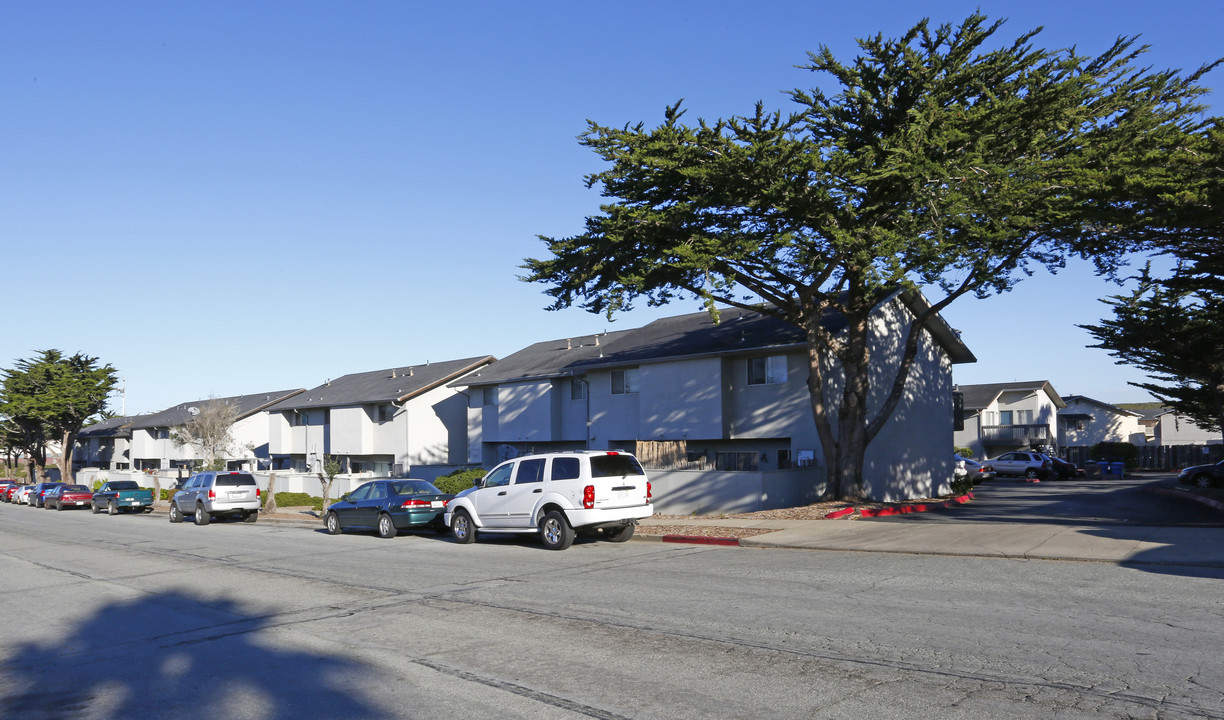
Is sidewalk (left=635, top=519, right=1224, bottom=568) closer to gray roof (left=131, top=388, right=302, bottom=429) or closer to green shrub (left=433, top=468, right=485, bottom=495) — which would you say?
green shrub (left=433, top=468, right=485, bottom=495)

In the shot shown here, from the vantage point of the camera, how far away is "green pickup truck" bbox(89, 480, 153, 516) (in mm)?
40281

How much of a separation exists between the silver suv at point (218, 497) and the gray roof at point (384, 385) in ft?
46.5

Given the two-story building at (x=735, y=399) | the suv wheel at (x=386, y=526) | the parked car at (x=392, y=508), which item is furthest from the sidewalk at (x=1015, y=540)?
the two-story building at (x=735, y=399)

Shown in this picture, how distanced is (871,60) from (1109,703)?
723 inches

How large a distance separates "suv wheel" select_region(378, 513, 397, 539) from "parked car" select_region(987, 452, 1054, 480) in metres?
38.0

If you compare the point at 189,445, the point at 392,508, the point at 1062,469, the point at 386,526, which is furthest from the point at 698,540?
the point at 189,445

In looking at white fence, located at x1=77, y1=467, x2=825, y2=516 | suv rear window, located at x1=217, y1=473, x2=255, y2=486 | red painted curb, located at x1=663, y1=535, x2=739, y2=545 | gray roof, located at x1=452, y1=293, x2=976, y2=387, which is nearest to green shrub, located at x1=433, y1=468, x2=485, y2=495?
gray roof, located at x1=452, y1=293, x2=976, y2=387

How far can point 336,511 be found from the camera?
2445cm

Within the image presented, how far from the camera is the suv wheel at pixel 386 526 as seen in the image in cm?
2268

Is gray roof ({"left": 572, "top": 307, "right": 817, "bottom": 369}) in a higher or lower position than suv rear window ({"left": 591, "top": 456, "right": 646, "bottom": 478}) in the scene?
higher

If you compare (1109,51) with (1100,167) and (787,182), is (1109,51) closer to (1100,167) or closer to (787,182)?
(1100,167)

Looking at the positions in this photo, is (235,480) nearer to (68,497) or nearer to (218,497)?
(218,497)

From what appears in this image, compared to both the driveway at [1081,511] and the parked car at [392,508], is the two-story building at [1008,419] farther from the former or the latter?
the parked car at [392,508]

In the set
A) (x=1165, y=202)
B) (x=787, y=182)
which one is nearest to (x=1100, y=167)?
(x=1165, y=202)
